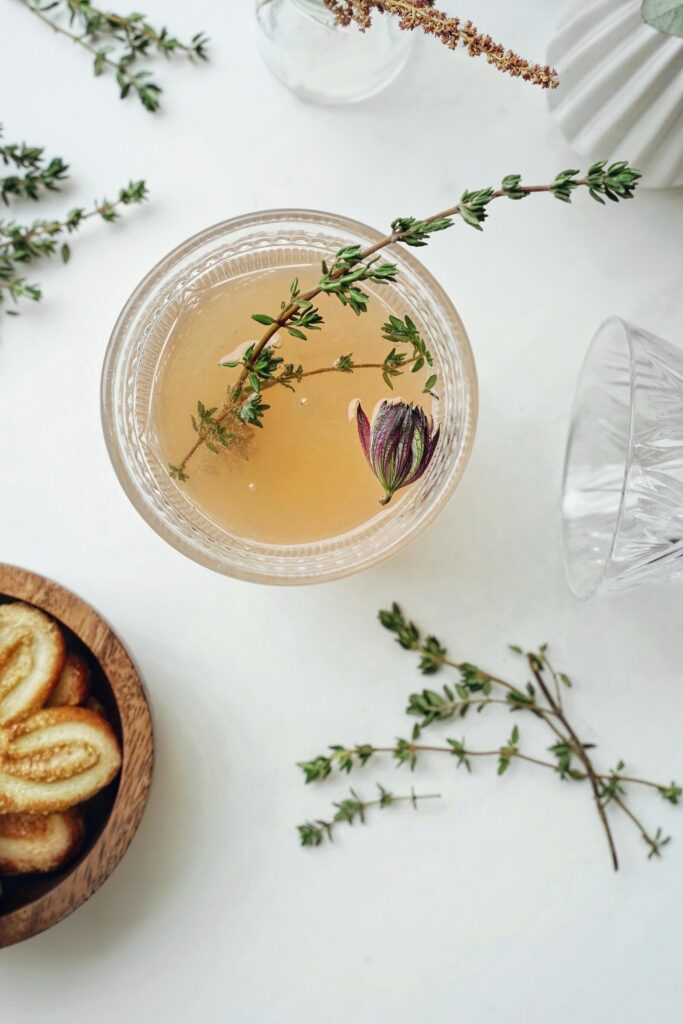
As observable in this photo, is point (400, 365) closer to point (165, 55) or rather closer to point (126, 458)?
point (126, 458)

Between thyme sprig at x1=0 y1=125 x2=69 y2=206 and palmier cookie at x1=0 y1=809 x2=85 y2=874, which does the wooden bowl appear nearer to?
palmier cookie at x1=0 y1=809 x2=85 y2=874

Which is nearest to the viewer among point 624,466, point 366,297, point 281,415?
point 366,297

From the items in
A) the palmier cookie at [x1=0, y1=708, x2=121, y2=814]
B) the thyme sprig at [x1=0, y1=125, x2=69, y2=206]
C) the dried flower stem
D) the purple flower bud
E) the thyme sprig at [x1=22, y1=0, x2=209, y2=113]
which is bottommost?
the palmier cookie at [x1=0, y1=708, x2=121, y2=814]

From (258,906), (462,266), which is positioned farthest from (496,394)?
(258,906)

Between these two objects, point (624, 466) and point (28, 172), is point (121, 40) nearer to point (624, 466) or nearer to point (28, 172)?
point (28, 172)

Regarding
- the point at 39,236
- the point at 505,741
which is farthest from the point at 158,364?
the point at 505,741

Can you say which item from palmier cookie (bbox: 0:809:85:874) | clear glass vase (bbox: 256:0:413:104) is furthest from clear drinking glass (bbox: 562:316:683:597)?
palmier cookie (bbox: 0:809:85:874)

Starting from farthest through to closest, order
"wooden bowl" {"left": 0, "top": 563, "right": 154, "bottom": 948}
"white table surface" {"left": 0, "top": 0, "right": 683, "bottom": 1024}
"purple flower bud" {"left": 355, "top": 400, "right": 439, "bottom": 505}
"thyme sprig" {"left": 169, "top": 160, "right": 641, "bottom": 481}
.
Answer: "white table surface" {"left": 0, "top": 0, "right": 683, "bottom": 1024} → "wooden bowl" {"left": 0, "top": 563, "right": 154, "bottom": 948} → "purple flower bud" {"left": 355, "top": 400, "right": 439, "bottom": 505} → "thyme sprig" {"left": 169, "top": 160, "right": 641, "bottom": 481}
